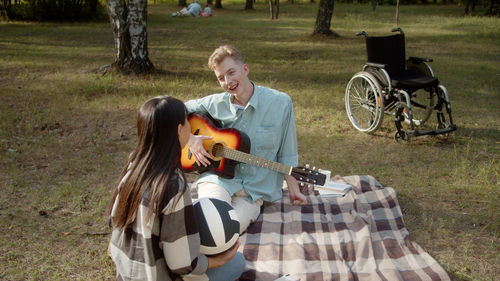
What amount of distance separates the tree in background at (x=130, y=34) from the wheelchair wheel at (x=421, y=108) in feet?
16.0

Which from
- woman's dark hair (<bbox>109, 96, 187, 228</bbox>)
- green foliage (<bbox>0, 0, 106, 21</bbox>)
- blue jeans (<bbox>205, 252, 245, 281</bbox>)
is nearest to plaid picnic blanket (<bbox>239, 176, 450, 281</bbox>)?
blue jeans (<bbox>205, 252, 245, 281</bbox>)

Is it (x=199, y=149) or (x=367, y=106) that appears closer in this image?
(x=199, y=149)

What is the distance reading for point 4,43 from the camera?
457 inches

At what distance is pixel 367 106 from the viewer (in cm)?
591

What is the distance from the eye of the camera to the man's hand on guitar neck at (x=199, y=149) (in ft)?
11.1

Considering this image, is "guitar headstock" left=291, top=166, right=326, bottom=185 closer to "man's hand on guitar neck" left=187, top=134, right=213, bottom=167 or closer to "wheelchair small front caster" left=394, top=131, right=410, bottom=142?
"man's hand on guitar neck" left=187, top=134, right=213, bottom=167

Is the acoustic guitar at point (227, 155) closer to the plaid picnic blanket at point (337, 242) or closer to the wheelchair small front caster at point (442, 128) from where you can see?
the plaid picnic blanket at point (337, 242)

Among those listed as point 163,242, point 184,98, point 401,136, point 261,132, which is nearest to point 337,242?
point 261,132

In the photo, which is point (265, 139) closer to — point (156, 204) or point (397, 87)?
point (156, 204)

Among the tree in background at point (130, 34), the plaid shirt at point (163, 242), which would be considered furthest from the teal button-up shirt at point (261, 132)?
the tree in background at point (130, 34)

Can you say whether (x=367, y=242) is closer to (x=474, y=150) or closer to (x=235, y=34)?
(x=474, y=150)

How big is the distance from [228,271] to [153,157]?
0.95 meters

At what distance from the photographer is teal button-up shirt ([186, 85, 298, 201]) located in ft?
11.7

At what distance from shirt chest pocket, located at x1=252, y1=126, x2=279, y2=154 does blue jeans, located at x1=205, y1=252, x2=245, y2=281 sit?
3.53ft
